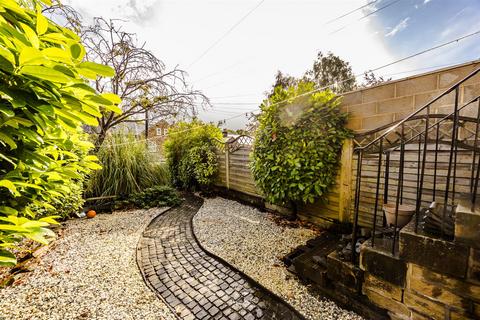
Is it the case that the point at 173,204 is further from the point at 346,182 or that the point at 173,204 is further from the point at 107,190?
the point at 346,182

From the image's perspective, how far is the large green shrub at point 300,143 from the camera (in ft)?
11.3

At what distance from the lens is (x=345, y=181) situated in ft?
11.3

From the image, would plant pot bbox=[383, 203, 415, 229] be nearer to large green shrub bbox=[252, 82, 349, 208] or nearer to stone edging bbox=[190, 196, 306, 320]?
large green shrub bbox=[252, 82, 349, 208]

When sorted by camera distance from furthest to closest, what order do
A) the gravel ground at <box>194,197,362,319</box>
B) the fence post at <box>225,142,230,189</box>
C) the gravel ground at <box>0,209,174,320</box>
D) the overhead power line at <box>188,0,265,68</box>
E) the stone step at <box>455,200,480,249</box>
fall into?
the fence post at <box>225,142,230,189</box>, the overhead power line at <box>188,0,265,68</box>, the gravel ground at <box>194,197,362,319</box>, the gravel ground at <box>0,209,174,320</box>, the stone step at <box>455,200,480,249</box>

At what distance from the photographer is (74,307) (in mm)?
2035

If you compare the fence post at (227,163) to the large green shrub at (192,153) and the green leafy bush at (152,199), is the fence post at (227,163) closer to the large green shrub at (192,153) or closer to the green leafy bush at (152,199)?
the large green shrub at (192,153)

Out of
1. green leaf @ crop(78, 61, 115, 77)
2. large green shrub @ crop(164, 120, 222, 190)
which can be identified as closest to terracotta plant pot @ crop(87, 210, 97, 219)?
large green shrub @ crop(164, 120, 222, 190)

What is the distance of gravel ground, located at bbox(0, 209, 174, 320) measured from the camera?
198 centimetres

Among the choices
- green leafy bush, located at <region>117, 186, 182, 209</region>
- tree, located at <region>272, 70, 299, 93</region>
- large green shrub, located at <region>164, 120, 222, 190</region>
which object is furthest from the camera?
tree, located at <region>272, 70, 299, 93</region>

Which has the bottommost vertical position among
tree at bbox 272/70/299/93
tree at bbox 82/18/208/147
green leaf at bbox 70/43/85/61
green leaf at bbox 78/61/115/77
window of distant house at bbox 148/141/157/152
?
window of distant house at bbox 148/141/157/152

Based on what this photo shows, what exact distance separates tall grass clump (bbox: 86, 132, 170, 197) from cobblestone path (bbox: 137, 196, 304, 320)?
8.57 ft

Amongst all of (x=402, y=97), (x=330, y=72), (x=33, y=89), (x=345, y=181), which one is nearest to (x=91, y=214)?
(x=33, y=89)

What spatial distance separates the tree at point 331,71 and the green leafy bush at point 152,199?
12358 millimetres

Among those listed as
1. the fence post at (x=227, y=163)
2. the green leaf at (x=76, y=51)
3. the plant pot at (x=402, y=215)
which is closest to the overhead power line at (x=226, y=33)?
the fence post at (x=227, y=163)
